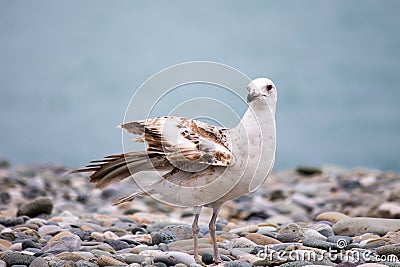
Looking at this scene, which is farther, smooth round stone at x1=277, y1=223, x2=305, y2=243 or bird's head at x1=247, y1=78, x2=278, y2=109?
smooth round stone at x1=277, y1=223, x2=305, y2=243

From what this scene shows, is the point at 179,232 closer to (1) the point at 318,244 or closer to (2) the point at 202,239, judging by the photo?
(2) the point at 202,239

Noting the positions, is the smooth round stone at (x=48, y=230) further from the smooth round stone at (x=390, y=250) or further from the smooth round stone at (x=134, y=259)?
the smooth round stone at (x=390, y=250)

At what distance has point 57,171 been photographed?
19.8 m

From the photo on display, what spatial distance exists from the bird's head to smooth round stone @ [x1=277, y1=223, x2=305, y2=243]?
6.21ft

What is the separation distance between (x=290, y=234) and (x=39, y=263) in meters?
2.76

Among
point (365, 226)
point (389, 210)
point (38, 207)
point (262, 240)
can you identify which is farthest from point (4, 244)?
point (389, 210)

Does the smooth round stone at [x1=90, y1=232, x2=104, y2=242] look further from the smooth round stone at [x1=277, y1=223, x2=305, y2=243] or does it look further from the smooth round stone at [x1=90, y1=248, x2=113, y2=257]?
the smooth round stone at [x1=277, y1=223, x2=305, y2=243]

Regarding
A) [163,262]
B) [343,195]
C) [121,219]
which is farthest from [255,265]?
[343,195]

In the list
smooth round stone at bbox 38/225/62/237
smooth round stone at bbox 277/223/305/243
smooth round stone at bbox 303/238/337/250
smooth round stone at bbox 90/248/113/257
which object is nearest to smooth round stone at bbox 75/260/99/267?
smooth round stone at bbox 90/248/113/257

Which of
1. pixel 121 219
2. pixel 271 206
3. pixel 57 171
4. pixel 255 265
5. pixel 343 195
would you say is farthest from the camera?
pixel 57 171

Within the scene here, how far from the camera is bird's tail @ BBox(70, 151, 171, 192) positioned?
5.29 m

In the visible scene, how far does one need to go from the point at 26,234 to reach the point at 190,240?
1981mm

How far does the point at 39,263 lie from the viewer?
515cm

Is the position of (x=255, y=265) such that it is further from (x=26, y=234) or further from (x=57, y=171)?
(x=57, y=171)
